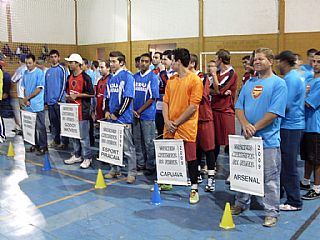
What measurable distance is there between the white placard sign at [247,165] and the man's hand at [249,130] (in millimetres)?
49

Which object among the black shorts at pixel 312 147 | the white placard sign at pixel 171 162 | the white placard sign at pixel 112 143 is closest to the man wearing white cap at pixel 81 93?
the white placard sign at pixel 112 143

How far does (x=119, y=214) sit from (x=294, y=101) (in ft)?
8.00

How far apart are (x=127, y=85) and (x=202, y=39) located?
951cm

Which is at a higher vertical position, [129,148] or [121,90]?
[121,90]

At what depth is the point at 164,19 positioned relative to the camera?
1490 centimetres

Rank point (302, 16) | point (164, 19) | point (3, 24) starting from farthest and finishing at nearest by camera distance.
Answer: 1. point (164, 19)
2. point (3, 24)
3. point (302, 16)

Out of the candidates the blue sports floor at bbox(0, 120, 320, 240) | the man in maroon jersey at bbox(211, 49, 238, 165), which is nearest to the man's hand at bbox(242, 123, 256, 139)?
the blue sports floor at bbox(0, 120, 320, 240)

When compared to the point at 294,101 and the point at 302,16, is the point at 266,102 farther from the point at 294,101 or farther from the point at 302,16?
the point at 302,16

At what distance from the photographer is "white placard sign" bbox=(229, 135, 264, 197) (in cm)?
354

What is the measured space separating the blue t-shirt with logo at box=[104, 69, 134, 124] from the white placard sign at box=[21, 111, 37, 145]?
211 cm

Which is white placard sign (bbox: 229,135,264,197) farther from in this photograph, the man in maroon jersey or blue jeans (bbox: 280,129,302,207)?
the man in maroon jersey

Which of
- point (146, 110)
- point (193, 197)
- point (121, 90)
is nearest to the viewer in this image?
point (193, 197)

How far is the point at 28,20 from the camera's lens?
15.5 m

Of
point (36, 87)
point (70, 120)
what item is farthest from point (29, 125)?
point (70, 120)
